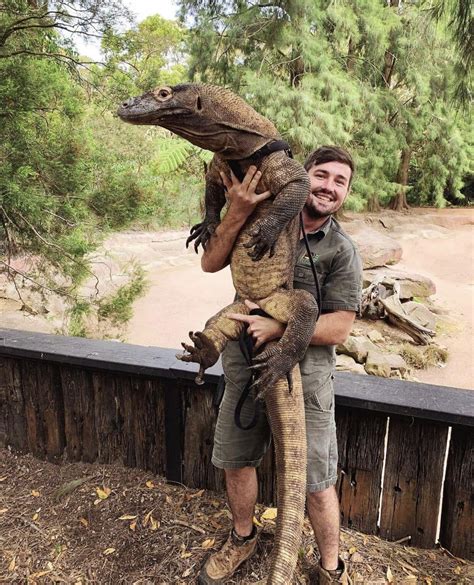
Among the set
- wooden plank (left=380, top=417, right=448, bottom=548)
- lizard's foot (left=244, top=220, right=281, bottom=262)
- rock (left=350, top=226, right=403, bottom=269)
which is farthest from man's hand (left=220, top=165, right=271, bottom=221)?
rock (left=350, top=226, right=403, bottom=269)

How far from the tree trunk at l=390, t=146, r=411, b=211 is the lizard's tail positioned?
15.0 metres

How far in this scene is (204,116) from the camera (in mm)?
1366

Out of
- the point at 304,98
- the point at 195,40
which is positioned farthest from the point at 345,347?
the point at 195,40

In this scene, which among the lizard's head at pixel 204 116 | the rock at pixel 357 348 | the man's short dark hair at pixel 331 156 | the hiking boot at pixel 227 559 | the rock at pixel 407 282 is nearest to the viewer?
the lizard's head at pixel 204 116

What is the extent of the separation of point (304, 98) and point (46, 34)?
6999mm

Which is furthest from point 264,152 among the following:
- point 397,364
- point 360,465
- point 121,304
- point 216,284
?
point 216,284

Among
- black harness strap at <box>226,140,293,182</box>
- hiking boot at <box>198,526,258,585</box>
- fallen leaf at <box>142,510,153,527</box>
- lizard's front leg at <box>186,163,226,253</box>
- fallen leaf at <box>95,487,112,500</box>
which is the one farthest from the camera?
fallen leaf at <box>95,487,112,500</box>

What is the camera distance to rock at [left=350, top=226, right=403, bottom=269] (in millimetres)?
10922

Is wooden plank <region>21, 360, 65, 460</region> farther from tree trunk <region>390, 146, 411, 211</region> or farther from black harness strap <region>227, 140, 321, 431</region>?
tree trunk <region>390, 146, 411, 211</region>

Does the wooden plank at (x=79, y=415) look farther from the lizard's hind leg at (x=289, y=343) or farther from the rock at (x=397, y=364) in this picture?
the rock at (x=397, y=364)

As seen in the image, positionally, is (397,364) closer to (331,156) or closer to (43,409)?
(43,409)

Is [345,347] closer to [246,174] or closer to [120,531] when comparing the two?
[120,531]

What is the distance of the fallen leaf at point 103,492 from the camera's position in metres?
2.43

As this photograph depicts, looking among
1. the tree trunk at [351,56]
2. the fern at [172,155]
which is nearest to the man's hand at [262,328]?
the fern at [172,155]
